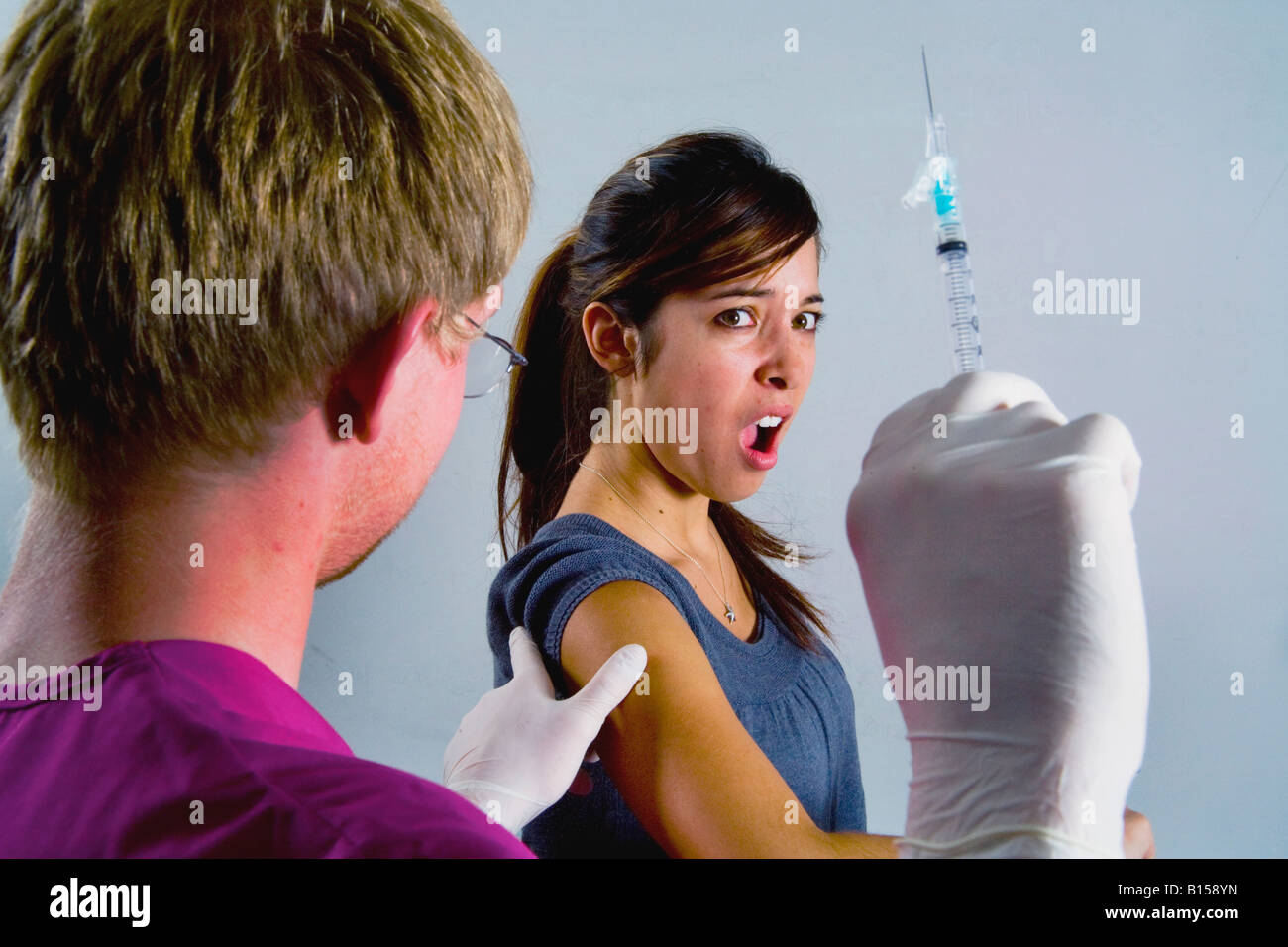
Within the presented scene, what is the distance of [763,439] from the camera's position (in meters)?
1.20

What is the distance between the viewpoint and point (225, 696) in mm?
457

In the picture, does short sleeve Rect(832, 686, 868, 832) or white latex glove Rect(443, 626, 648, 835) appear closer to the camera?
white latex glove Rect(443, 626, 648, 835)

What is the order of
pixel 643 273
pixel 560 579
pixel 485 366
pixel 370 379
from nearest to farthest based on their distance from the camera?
pixel 370 379 → pixel 485 366 → pixel 560 579 → pixel 643 273

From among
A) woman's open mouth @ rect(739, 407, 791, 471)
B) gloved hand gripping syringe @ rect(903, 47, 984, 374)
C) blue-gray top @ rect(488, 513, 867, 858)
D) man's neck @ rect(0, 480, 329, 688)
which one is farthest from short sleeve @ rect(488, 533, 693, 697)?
man's neck @ rect(0, 480, 329, 688)

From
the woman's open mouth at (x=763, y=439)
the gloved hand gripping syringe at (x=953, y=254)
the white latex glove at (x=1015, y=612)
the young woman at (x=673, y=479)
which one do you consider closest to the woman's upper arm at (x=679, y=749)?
the young woman at (x=673, y=479)

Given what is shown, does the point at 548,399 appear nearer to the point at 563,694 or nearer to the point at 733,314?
the point at 733,314

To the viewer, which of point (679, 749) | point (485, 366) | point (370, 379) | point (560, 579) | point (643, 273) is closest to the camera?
point (370, 379)

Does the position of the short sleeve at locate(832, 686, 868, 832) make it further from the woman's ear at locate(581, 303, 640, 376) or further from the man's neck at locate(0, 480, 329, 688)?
the man's neck at locate(0, 480, 329, 688)

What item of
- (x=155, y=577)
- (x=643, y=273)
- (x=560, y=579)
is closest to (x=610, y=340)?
(x=643, y=273)

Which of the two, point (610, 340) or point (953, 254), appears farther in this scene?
point (610, 340)

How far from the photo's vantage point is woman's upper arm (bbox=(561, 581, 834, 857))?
847mm

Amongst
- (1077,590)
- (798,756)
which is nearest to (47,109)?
(1077,590)

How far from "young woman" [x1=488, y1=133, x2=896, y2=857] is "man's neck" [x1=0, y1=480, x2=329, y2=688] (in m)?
0.46

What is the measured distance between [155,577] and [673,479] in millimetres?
736
